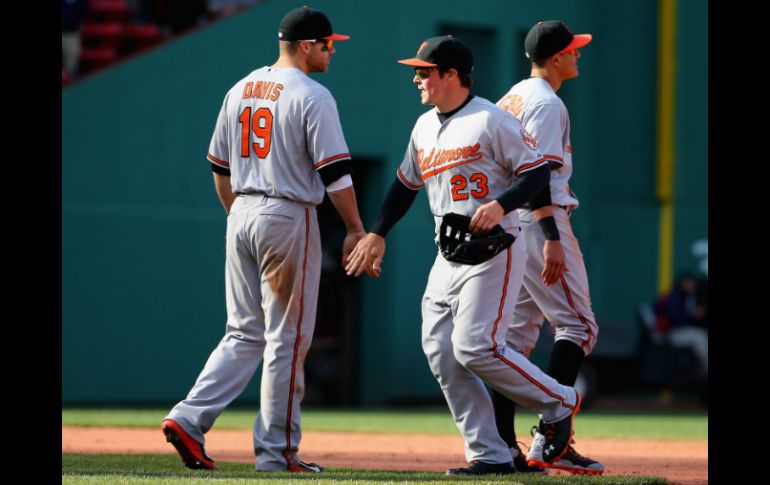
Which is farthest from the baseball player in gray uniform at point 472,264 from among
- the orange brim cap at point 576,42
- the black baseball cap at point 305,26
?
the orange brim cap at point 576,42

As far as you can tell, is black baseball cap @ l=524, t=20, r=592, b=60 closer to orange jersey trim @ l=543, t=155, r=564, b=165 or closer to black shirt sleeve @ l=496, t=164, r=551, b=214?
orange jersey trim @ l=543, t=155, r=564, b=165

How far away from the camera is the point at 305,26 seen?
654cm

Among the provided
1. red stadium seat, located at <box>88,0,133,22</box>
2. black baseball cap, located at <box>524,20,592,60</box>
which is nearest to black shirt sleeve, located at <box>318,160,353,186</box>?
black baseball cap, located at <box>524,20,592,60</box>

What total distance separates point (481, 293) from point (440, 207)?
0.50m

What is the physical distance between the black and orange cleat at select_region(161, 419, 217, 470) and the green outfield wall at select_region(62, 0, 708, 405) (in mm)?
8567

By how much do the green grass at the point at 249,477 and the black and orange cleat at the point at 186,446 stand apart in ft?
0.19

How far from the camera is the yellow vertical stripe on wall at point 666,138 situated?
19594mm

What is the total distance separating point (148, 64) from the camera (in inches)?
614

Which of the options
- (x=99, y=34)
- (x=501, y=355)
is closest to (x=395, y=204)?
(x=501, y=355)

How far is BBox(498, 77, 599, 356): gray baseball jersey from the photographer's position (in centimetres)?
674

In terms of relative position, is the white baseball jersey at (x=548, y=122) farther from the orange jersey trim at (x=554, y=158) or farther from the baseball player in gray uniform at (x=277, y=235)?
the baseball player in gray uniform at (x=277, y=235)
